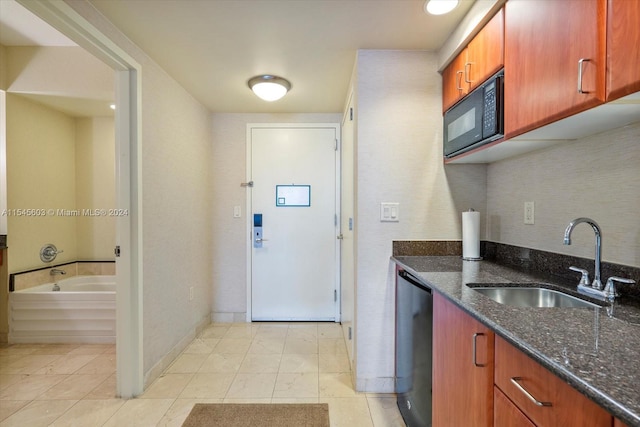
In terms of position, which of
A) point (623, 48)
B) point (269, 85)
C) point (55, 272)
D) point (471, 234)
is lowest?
point (55, 272)

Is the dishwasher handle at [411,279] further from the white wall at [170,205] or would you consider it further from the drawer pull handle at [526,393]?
the white wall at [170,205]

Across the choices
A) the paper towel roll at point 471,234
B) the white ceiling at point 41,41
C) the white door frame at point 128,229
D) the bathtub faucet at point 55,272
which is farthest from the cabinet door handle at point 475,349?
the bathtub faucet at point 55,272

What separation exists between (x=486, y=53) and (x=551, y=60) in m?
0.46

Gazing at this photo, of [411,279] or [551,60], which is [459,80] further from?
[411,279]

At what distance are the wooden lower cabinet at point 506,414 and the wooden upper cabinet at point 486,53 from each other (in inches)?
50.6

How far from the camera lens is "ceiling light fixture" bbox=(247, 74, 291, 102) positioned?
2312 millimetres

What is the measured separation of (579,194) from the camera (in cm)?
131

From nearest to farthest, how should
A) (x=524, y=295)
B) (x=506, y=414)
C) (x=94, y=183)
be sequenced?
(x=506, y=414) < (x=524, y=295) < (x=94, y=183)

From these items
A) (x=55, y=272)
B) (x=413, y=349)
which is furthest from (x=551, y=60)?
(x=55, y=272)

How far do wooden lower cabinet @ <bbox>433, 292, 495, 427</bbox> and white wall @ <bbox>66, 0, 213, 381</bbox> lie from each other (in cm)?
178

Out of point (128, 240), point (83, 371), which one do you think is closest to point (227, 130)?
point (128, 240)

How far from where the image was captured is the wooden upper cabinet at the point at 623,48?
755 millimetres

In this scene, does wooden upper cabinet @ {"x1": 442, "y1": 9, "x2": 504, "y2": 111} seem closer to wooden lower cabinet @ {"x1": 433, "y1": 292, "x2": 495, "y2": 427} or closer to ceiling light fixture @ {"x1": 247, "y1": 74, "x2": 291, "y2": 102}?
wooden lower cabinet @ {"x1": 433, "y1": 292, "x2": 495, "y2": 427}

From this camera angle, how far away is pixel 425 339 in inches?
55.9
